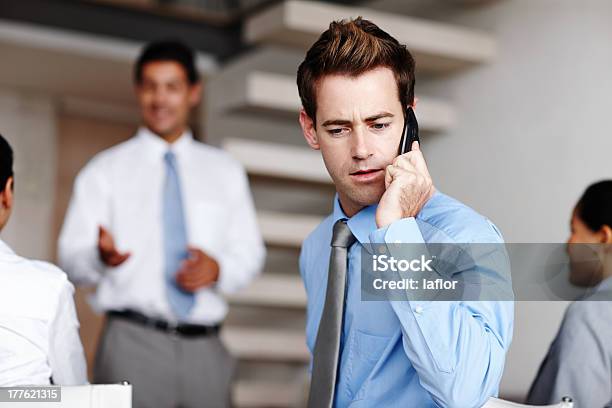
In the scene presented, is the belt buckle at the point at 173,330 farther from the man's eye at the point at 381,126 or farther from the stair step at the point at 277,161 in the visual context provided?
the man's eye at the point at 381,126

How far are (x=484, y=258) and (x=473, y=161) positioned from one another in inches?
110

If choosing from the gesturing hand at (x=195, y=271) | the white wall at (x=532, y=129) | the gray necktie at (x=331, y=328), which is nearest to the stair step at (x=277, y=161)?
the white wall at (x=532, y=129)

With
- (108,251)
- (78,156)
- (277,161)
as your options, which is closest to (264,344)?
(277,161)

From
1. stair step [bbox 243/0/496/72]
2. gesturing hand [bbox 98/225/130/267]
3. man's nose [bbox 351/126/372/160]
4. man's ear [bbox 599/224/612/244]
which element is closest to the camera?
man's nose [bbox 351/126/372/160]

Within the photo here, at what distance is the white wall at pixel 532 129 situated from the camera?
3676 millimetres

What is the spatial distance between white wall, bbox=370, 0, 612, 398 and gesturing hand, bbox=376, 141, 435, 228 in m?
1.84

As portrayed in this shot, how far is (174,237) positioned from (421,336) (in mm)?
1929

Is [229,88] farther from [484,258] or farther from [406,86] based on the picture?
[484,258]

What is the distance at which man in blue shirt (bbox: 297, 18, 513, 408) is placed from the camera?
152 centimetres

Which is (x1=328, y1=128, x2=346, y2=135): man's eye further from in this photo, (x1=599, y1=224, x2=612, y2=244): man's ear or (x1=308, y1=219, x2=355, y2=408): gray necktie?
(x1=599, y1=224, x2=612, y2=244): man's ear

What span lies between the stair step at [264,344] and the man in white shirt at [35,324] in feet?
8.29

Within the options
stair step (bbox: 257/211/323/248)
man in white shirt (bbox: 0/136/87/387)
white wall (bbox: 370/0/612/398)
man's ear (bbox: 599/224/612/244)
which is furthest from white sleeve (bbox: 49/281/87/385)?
stair step (bbox: 257/211/323/248)

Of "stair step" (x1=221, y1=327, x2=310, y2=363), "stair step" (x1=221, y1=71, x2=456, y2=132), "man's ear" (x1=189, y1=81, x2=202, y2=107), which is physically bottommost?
"stair step" (x1=221, y1=327, x2=310, y2=363)

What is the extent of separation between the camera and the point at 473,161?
4.32 m
